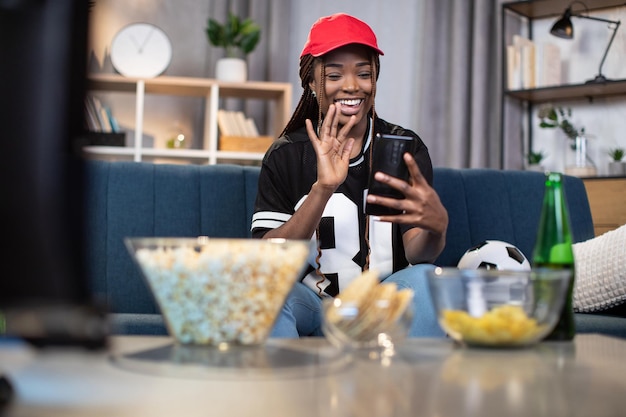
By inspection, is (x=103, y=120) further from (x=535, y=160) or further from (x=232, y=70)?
(x=535, y=160)

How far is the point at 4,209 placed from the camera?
51 centimetres

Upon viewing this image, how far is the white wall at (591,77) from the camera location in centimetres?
400

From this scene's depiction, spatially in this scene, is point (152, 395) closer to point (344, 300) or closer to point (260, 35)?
point (344, 300)

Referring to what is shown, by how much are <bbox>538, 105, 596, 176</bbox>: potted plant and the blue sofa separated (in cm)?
139

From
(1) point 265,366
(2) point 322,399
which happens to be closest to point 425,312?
(1) point 265,366

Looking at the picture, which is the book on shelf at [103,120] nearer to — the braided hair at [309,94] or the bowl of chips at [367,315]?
the braided hair at [309,94]

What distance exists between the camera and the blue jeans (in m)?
1.44

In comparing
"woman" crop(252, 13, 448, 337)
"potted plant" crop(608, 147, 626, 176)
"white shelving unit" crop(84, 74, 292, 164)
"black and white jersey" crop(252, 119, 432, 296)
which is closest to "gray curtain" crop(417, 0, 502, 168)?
"potted plant" crop(608, 147, 626, 176)

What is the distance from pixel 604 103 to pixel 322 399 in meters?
3.77

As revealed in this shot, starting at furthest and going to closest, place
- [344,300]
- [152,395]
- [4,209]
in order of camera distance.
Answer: [344,300] < [152,395] < [4,209]

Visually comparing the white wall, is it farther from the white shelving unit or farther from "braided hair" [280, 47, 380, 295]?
"braided hair" [280, 47, 380, 295]

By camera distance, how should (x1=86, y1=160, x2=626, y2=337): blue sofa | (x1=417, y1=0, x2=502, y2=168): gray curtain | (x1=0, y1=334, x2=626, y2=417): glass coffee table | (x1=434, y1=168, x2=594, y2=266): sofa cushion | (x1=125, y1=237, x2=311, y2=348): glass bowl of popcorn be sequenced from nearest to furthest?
1. (x1=0, y1=334, x2=626, y2=417): glass coffee table
2. (x1=125, y1=237, x2=311, y2=348): glass bowl of popcorn
3. (x1=86, y1=160, x2=626, y2=337): blue sofa
4. (x1=434, y1=168, x2=594, y2=266): sofa cushion
5. (x1=417, y1=0, x2=502, y2=168): gray curtain

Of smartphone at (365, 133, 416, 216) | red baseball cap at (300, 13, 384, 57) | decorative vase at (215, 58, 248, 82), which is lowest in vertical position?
smartphone at (365, 133, 416, 216)

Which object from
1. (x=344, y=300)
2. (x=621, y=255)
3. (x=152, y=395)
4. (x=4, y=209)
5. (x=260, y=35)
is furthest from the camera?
(x=260, y=35)
